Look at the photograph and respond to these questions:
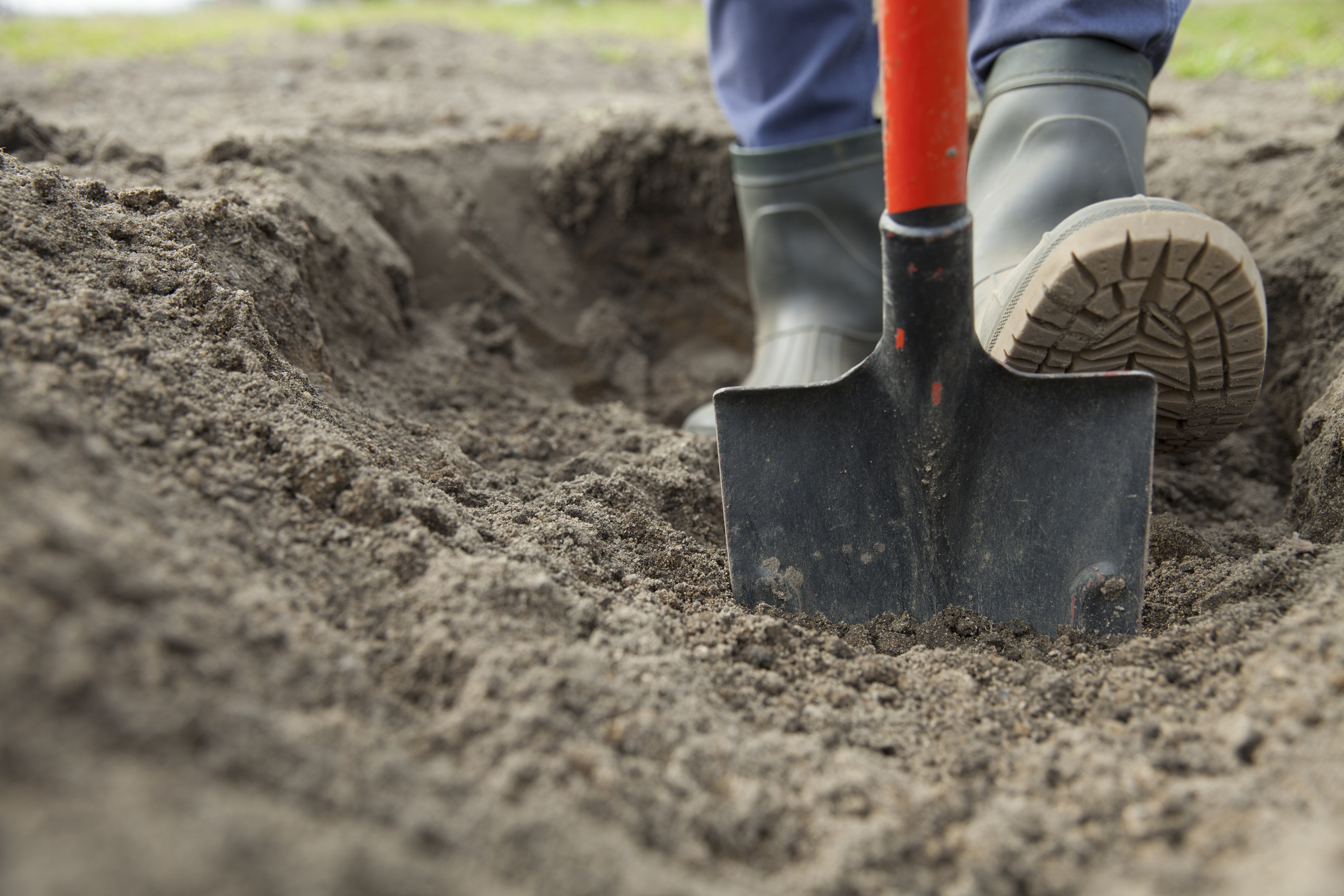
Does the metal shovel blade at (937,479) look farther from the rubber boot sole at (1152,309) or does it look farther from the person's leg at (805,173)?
the person's leg at (805,173)

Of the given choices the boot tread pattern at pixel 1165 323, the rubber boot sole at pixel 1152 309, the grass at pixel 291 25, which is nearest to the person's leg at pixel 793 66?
the rubber boot sole at pixel 1152 309

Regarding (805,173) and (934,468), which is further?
(805,173)

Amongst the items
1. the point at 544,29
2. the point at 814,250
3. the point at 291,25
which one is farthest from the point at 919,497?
the point at 291,25

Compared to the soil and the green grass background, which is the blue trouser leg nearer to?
the soil

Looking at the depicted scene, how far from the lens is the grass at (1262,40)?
3.99 metres

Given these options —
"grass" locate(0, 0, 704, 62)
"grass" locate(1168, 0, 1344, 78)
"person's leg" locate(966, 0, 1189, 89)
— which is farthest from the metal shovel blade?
"grass" locate(0, 0, 704, 62)

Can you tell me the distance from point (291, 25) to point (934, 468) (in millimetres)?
6386

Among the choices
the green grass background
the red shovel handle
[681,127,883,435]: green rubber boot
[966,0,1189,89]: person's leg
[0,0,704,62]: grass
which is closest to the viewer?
the red shovel handle

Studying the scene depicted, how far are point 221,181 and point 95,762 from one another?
162 cm

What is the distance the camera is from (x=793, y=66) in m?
2.08

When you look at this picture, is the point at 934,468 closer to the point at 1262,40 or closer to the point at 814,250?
the point at 814,250

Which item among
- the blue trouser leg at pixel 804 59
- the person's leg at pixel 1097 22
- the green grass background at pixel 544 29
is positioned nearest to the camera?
the person's leg at pixel 1097 22

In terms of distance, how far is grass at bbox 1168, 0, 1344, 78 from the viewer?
399 cm

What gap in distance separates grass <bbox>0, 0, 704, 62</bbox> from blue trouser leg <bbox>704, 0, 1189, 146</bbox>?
3627 mm
